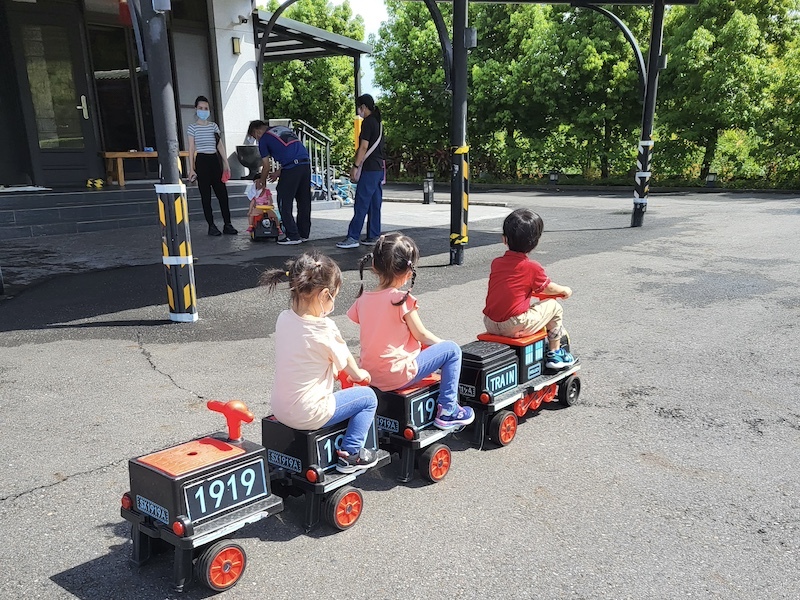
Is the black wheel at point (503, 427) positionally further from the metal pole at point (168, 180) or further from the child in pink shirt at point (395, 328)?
the metal pole at point (168, 180)

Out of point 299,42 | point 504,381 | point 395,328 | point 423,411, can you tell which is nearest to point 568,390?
point 504,381

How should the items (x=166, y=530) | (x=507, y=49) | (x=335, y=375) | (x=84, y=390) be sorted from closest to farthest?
(x=166, y=530), (x=335, y=375), (x=84, y=390), (x=507, y=49)

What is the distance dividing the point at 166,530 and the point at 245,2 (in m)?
14.9

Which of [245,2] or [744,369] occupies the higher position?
[245,2]

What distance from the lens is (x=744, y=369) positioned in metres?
5.15

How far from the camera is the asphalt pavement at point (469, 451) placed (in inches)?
107

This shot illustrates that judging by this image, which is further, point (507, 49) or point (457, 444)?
point (507, 49)

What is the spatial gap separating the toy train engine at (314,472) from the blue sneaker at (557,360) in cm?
164

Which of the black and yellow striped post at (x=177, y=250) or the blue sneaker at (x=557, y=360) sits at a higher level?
the black and yellow striped post at (x=177, y=250)

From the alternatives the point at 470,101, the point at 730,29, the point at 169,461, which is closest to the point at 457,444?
the point at 169,461

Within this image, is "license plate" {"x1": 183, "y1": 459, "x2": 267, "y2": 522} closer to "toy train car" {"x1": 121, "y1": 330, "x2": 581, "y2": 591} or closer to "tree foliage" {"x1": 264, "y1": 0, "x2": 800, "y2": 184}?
"toy train car" {"x1": 121, "y1": 330, "x2": 581, "y2": 591}

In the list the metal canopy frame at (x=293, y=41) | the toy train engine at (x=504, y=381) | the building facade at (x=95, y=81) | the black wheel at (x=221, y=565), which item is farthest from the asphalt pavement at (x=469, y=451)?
the metal canopy frame at (x=293, y=41)

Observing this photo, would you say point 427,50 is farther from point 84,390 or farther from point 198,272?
point 84,390

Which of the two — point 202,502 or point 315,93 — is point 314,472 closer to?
point 202,502
